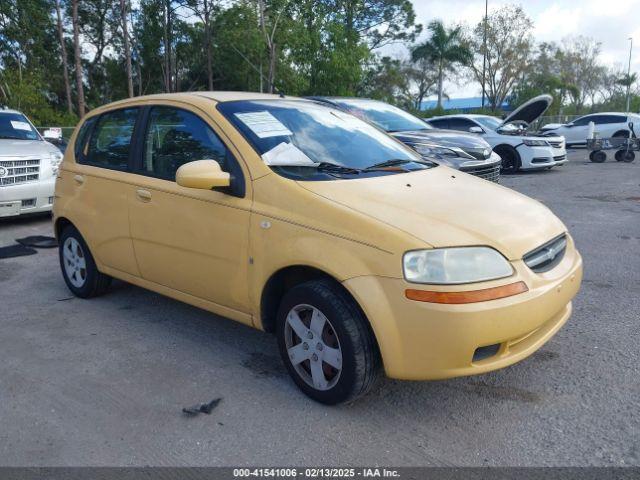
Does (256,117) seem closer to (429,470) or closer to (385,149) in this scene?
(385,149)

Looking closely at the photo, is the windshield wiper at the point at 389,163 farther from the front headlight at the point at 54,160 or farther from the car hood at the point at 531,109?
the car hood at the point at 531,109

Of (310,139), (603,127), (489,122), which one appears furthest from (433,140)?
(603,127)

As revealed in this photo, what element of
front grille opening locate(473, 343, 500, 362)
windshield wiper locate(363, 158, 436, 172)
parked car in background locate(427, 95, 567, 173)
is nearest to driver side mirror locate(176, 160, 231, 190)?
windshield wiper locate(363, 158, 436, 172)

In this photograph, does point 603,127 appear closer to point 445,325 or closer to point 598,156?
point 598,156

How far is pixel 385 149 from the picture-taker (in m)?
4.04

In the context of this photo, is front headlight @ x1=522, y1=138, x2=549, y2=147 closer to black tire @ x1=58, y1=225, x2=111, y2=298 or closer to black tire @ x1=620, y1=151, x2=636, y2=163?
black tire @ x1=620, y1=151, x2=636, y2=163

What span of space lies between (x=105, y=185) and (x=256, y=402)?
7.00 ft

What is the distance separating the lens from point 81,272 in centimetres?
488

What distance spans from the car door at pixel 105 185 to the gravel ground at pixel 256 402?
539 millimetres

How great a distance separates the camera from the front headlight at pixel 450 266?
270 cm

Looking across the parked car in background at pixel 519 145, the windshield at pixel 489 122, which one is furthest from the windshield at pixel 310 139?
the windshield at pixel 489 122

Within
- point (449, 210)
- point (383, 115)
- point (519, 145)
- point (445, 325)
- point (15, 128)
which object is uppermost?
point (383, 115)

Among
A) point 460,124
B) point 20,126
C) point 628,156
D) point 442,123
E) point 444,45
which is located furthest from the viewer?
point 444,45

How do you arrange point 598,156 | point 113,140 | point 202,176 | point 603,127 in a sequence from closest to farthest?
point 202,176
point 113,140
point 598,156
point 603,127
